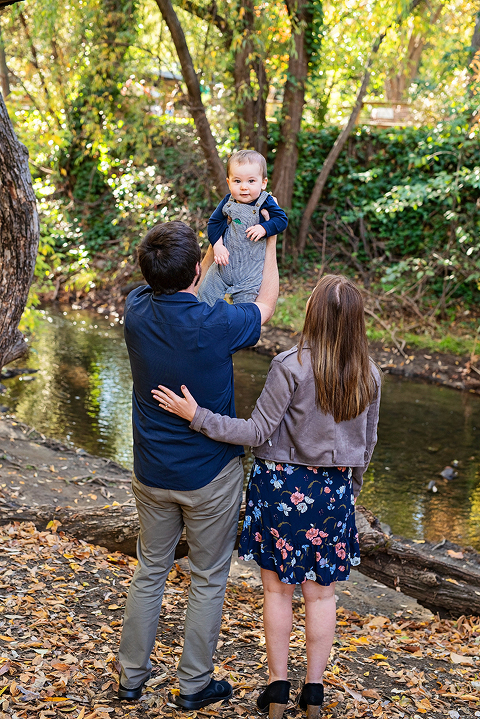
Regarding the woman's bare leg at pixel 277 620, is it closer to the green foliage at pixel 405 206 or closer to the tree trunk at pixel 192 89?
the tree trunk at pixel 192 89

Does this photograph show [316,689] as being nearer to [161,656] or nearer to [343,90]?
[161,656]

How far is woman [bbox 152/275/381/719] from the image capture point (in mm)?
2502

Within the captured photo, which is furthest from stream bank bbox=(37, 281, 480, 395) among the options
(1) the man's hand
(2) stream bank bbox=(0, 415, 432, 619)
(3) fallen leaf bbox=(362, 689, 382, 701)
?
(1) the man's hand

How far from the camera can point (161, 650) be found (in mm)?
3066

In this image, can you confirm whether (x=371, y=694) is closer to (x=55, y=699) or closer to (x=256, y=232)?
(x=55, y=699)

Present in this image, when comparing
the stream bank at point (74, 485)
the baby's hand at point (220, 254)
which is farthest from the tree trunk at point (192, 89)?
the baby's hand at point (220, 254)

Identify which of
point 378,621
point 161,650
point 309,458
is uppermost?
point 309,458

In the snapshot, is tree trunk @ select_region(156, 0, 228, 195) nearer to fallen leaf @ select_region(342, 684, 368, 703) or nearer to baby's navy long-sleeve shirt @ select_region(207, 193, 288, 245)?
baby's navy long-sleeve shirt @ select_region(207, 193, 288, 245)

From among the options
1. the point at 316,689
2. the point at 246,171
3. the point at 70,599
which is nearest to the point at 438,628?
the point at 316,689

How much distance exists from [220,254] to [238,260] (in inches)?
3.2

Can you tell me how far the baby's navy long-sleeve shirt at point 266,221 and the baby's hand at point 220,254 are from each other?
0.06 meters

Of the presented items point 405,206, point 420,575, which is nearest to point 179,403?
point 420,575

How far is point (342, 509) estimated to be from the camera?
2.60m

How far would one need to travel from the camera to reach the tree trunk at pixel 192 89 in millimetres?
8484
